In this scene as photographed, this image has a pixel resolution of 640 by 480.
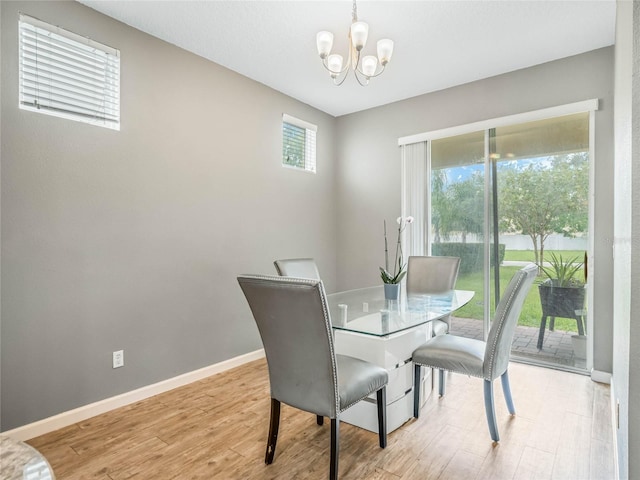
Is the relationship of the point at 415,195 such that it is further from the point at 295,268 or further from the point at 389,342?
the point at 389,342

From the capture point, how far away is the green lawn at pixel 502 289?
10.5ft

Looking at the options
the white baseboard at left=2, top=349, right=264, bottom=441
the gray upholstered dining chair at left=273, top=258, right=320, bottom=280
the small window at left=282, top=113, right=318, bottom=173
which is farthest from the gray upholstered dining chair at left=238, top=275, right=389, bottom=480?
the small window at left=282, top=113, right=318, bottom=173

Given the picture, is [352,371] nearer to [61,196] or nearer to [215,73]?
[61,196]

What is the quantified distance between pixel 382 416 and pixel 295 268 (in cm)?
140

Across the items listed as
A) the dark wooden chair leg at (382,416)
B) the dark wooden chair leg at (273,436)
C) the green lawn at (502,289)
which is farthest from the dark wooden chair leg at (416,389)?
the green lawn at (502,289)

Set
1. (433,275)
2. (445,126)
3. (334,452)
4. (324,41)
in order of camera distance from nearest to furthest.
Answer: (334,452) < (324,41) < (433,275) < (445,126)

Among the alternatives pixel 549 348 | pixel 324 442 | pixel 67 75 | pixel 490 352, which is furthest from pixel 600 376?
pixel 67 75

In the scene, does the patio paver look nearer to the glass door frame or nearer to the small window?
the glass door frame

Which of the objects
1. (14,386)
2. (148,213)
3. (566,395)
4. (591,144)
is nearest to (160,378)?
(14,386)

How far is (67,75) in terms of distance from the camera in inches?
89.4

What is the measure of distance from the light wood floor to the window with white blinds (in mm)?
2084

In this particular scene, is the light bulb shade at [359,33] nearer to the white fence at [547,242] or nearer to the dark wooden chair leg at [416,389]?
the dark wooden chair leg at [416,389]

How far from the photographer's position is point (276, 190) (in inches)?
149

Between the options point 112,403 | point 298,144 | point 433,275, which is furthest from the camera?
point 298,144
